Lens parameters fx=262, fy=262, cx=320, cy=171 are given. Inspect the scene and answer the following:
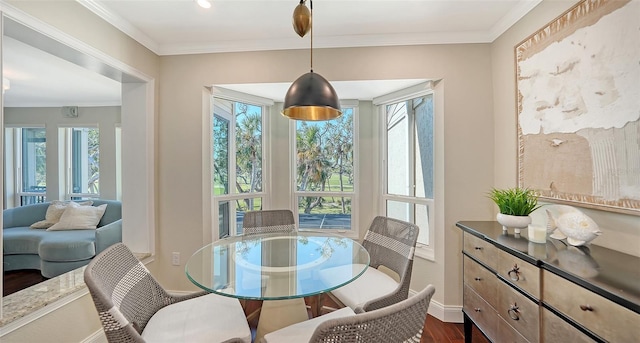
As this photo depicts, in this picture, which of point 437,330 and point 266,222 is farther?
point 266,222

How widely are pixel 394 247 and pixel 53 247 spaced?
3870 millimetres

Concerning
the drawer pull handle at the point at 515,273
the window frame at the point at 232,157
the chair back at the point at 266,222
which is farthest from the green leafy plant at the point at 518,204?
the window frame at the point at 232,157

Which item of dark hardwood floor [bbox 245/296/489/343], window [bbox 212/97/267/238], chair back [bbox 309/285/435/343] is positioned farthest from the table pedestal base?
window [bbox 212/97/267/238]

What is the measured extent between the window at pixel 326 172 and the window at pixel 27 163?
16.2 ft

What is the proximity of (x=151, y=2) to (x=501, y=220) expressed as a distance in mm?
2882

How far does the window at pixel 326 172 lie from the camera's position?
10.3ft

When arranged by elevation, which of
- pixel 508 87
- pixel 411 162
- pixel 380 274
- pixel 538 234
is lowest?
pixel 380 274

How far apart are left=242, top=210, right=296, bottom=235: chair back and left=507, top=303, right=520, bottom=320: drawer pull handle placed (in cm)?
176

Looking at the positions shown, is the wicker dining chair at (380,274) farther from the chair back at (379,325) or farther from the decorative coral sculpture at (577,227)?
the decorative coral sculpture at (577,227)

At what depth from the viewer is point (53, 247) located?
3.08 m

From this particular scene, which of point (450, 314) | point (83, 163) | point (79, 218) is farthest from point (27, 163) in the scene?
point (450, 314)

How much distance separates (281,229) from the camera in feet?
8.39

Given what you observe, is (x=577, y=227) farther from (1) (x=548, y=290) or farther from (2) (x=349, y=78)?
(2) (x=349, y=78)

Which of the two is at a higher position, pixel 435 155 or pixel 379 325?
pixel 435 155
